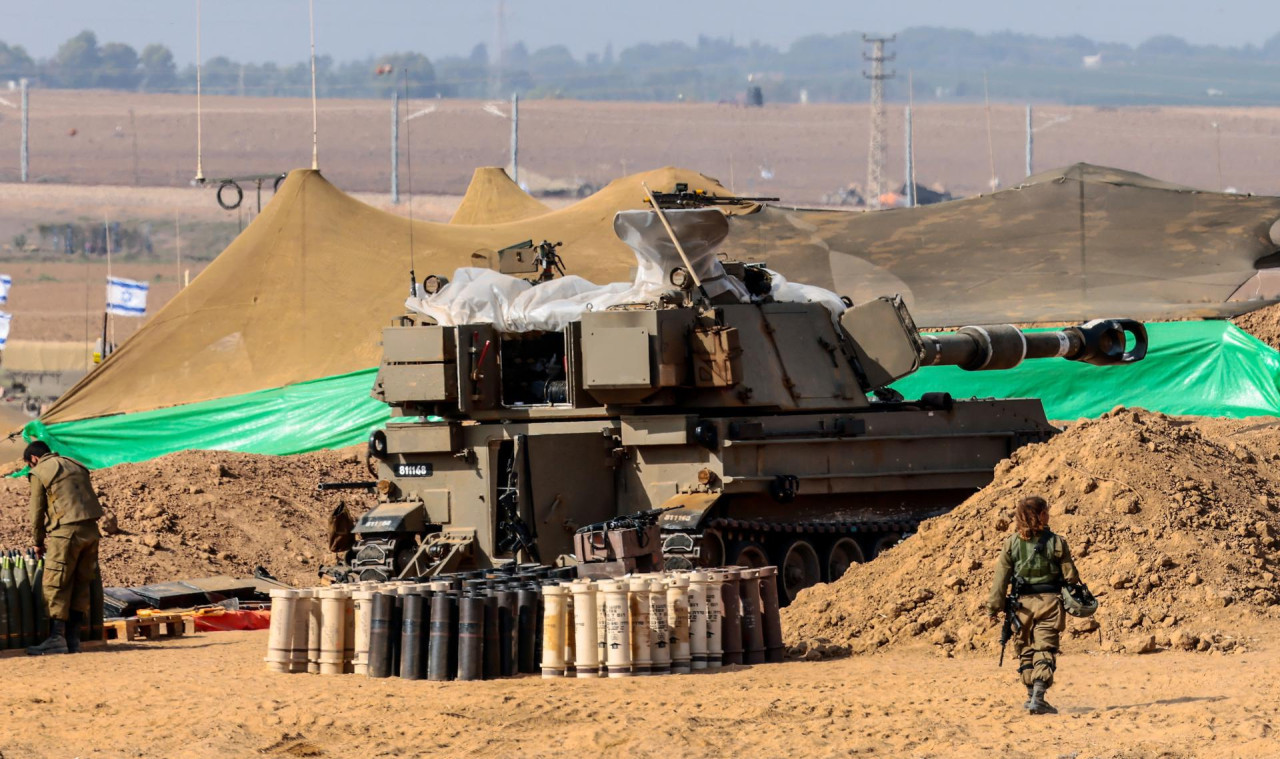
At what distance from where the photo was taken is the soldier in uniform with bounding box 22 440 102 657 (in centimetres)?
1391

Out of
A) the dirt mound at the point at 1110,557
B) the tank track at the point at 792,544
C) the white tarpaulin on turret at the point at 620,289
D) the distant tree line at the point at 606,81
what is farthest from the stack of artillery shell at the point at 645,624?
the distant tree line at the point at 606,81

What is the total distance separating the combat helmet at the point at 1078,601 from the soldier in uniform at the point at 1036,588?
37mm

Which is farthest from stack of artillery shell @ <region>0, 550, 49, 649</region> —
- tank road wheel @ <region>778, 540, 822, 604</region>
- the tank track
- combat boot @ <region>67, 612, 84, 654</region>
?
tank road wheel @ <region>778, 540, 822, 604</region>

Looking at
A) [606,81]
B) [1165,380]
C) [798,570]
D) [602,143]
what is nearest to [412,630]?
[798,570]

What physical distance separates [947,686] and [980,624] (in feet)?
5.60

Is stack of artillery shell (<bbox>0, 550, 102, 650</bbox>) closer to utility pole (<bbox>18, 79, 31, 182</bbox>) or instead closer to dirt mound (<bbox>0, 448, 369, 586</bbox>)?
dirt mound (<bbox>0, 448, 369, 586</bbox>)

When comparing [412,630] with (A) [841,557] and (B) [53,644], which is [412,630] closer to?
(B) [53,644]

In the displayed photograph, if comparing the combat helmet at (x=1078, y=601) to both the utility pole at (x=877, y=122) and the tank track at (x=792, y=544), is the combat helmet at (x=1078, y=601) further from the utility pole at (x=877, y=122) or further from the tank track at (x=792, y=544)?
the utility pole at (x=877, y=122)

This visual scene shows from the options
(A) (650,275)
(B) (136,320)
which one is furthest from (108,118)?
(A) (650,275)

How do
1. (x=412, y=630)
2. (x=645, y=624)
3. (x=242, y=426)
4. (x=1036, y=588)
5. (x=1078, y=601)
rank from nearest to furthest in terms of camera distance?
(x=1078, y=601)
(x=1036, y=588)
(x=645, y=624)
(x=412, y=630)
(x=242, y=426)

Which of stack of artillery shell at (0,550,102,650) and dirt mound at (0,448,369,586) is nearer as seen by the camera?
stack of artillery shell at (0,550,102,650)

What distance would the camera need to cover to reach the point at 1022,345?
17.3 metres

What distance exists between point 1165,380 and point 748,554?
31.0 feet

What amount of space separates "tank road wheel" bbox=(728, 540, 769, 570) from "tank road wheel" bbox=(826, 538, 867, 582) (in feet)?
2.53
